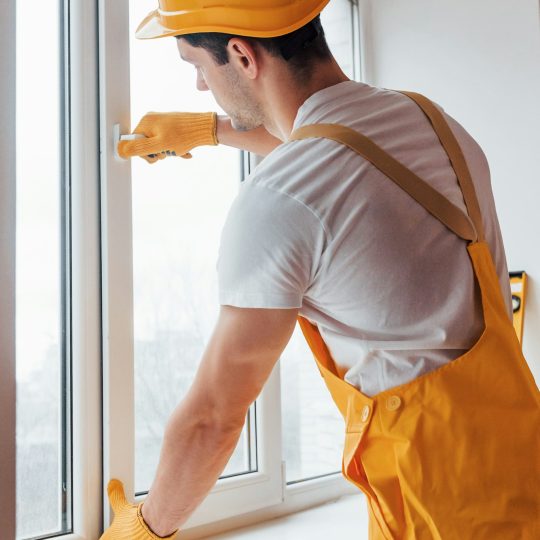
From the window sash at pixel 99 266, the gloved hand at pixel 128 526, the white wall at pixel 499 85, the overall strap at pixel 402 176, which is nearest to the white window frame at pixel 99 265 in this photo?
the window sash at pixel 99 266

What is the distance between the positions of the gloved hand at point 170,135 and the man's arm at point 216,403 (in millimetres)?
522

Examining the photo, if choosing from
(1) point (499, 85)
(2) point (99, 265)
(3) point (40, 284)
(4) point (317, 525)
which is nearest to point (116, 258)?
(2) point (99, 265)

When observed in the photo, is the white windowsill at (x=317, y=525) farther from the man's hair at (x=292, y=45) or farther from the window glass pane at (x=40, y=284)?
the man's hair at (x=292, y=45)

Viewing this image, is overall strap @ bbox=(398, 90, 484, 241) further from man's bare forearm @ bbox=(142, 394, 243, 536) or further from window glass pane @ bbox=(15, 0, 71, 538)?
window glass pane @ bbox=(15, 0, 71, 538)

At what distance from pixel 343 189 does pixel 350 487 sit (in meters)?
1.26

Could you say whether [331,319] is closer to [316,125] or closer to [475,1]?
[316,125]

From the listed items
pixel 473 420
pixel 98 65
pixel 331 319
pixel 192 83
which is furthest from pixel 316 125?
pixel 192 83

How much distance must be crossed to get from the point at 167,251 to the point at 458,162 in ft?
2.32

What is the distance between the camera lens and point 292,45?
112cm

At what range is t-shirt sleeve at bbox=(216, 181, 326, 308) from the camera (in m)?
0.96

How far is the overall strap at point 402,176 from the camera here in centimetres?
100

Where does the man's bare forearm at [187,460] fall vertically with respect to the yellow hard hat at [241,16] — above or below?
below

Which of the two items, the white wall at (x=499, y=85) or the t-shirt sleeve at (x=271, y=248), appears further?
the white wall at (x=499, y=85)

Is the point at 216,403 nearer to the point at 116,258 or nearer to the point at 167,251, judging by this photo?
the point at 116,258
